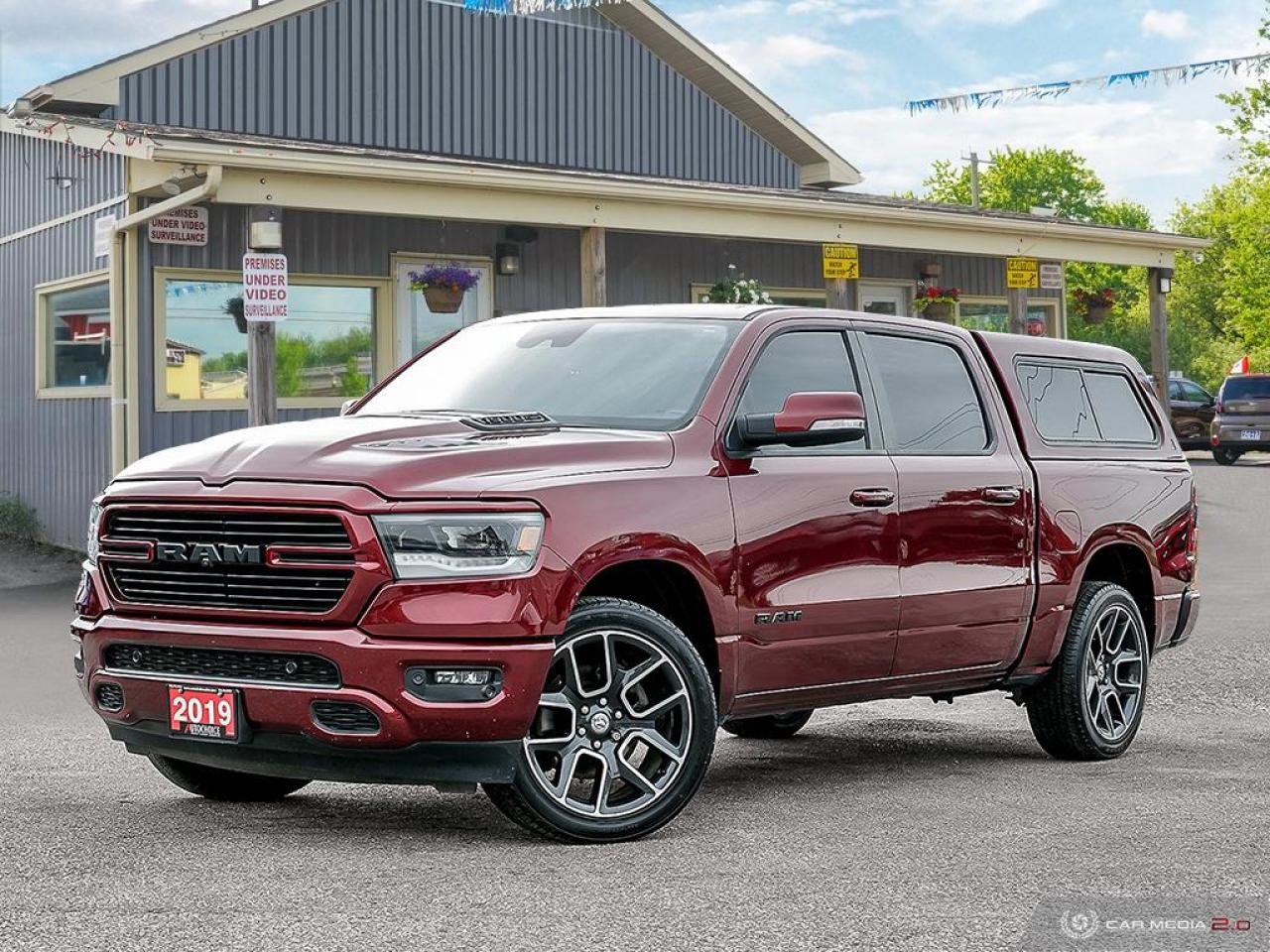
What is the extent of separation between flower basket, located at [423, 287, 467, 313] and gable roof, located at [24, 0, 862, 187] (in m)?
3.95

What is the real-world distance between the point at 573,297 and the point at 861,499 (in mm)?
14400

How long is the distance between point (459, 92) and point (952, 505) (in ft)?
54.0

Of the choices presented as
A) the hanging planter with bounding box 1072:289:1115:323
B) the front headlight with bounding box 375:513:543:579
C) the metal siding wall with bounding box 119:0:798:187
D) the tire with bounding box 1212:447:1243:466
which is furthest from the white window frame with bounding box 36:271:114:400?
the tire with bounding box 1212:447:1243:466

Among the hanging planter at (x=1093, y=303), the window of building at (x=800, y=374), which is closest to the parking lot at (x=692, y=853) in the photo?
the window of building at (x=800, y=374)

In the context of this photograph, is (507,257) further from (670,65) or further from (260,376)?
(670,65)

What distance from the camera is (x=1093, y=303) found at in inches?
1110

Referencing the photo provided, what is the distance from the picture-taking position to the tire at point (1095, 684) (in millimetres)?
8352

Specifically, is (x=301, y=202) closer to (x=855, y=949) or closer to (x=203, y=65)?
(x=203, y=65)

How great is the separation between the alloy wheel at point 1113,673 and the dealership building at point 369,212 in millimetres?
9113

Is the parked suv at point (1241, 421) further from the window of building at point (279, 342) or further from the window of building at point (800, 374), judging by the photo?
the window of building at point (800, 374)

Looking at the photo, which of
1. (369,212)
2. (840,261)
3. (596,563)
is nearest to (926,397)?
(596,563)

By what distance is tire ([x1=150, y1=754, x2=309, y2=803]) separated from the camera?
694 centimetres

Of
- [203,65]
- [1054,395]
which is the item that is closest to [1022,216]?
[203,65]

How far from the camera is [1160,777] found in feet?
25.6
